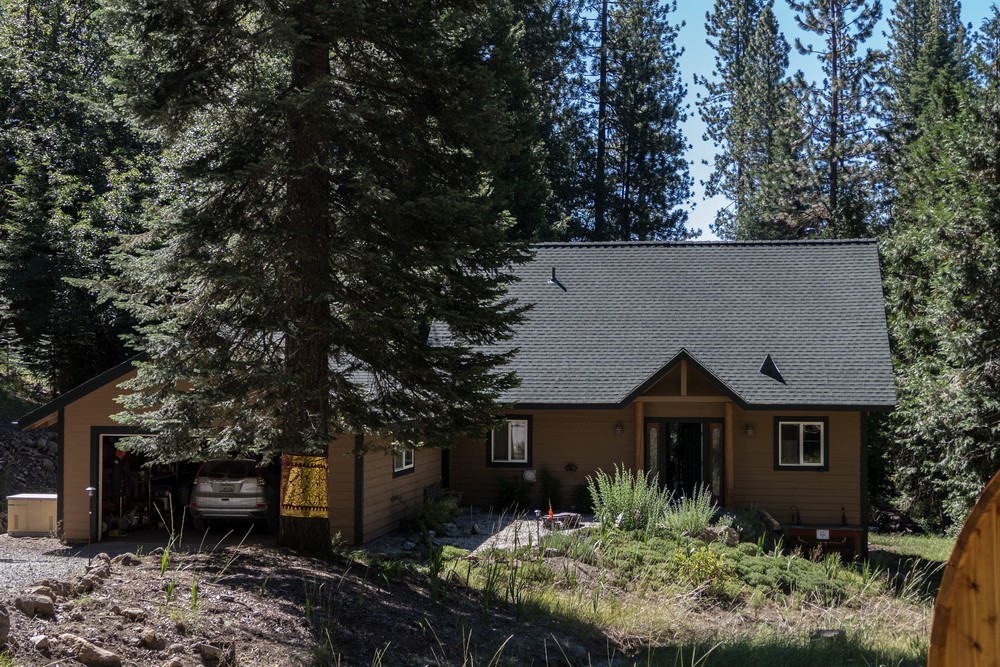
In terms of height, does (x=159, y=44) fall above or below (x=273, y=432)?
above

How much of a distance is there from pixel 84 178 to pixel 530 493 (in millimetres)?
15995

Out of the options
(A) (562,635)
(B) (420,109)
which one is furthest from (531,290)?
(A) (562,635)

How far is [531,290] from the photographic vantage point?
945 inches

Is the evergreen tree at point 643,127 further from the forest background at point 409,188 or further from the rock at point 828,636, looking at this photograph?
the rock at point 828,636

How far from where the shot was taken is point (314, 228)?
11.3 m

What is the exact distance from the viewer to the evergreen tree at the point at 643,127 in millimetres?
44125

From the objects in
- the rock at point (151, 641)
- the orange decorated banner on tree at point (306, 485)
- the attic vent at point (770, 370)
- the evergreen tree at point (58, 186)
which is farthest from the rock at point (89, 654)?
the evergreen tree at point (58, 186)

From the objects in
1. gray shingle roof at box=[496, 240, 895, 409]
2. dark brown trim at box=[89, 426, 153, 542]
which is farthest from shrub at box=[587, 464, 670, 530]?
dark brown trim at box=[89, 426, 153, 542]

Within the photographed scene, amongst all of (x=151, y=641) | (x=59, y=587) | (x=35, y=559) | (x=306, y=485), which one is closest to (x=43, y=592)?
(x=59, y=587)

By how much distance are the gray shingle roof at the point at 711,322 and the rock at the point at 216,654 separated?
11199 millimetres

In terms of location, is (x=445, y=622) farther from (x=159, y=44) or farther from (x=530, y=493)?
(x=530, y=493)

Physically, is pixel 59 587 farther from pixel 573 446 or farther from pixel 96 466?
pixel 573 446

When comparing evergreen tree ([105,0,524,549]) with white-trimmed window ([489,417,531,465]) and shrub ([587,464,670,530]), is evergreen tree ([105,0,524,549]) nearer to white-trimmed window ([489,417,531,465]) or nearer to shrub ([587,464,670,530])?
shrub ([587,464,670,530])

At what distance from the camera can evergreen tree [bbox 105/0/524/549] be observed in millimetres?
10961
